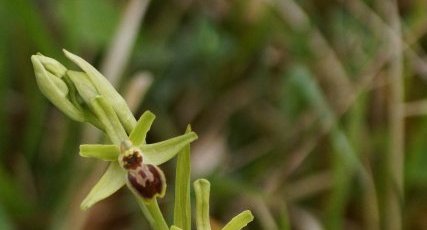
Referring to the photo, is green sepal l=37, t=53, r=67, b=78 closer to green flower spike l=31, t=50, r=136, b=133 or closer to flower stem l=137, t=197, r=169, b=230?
green flower spike l=31, t=50, r=136, b=133

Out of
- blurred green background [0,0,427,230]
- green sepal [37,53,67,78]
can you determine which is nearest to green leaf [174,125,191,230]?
green sepal [37,53,67,78]

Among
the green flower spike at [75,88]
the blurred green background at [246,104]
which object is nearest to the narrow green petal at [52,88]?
the green flower spike at [75,88]

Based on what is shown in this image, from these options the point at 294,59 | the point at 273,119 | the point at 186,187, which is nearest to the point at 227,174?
the point at 273,119

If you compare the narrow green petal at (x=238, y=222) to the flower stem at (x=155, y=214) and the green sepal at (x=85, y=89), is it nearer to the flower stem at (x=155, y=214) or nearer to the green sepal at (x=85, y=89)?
the flower stem at (x=155, y=214)

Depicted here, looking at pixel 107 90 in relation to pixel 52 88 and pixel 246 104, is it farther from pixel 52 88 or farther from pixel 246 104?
pixel 246 104

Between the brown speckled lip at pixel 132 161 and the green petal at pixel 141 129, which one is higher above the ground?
the green petal at pixel 141 129

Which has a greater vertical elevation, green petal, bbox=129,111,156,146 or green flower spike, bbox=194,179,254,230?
green petal, bbox=129,111,156,146

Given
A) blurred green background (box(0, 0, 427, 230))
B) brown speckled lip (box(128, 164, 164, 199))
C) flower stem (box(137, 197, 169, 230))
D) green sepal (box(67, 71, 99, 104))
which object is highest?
blurred green background (box(0, 0, 427, 230))
